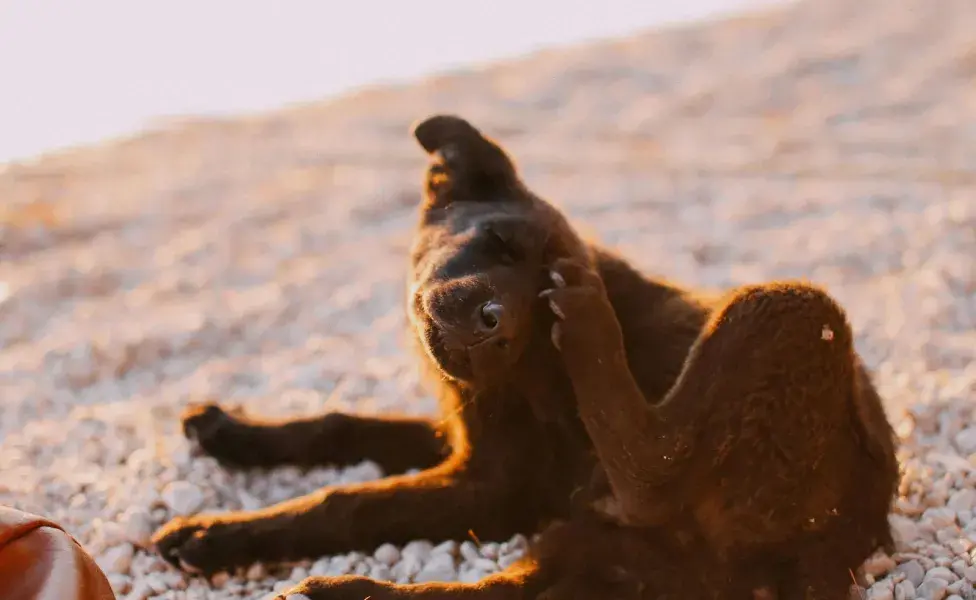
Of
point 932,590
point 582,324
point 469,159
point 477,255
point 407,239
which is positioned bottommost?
point 932,590

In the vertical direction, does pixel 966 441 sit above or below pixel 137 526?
below

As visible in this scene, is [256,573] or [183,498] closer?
[256,573]

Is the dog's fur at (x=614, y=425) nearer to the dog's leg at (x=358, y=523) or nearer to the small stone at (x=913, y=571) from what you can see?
the dog's leg at (x=358, y=523)

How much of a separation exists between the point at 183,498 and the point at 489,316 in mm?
A: 1563

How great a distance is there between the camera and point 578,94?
912 centimetres

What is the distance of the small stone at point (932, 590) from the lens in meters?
2.66

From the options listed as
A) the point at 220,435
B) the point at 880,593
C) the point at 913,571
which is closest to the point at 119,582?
the point at 220,435

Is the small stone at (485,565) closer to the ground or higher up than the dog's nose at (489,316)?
closer to the ground

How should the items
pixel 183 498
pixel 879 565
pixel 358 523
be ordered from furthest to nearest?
pixel 183 498
pixel 358 523
pixel 879 565

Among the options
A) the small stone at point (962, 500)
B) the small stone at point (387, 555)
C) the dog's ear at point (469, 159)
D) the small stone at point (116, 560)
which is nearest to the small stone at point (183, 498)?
the small stone at point (116, 560)

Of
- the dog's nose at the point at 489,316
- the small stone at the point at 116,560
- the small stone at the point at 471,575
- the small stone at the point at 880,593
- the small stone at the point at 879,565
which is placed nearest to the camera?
the dog's nose at the point at 489,316

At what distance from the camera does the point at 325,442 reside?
3562 mm

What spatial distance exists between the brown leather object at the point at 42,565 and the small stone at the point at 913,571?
2.09 m

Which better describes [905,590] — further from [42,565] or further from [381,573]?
[42,565]
